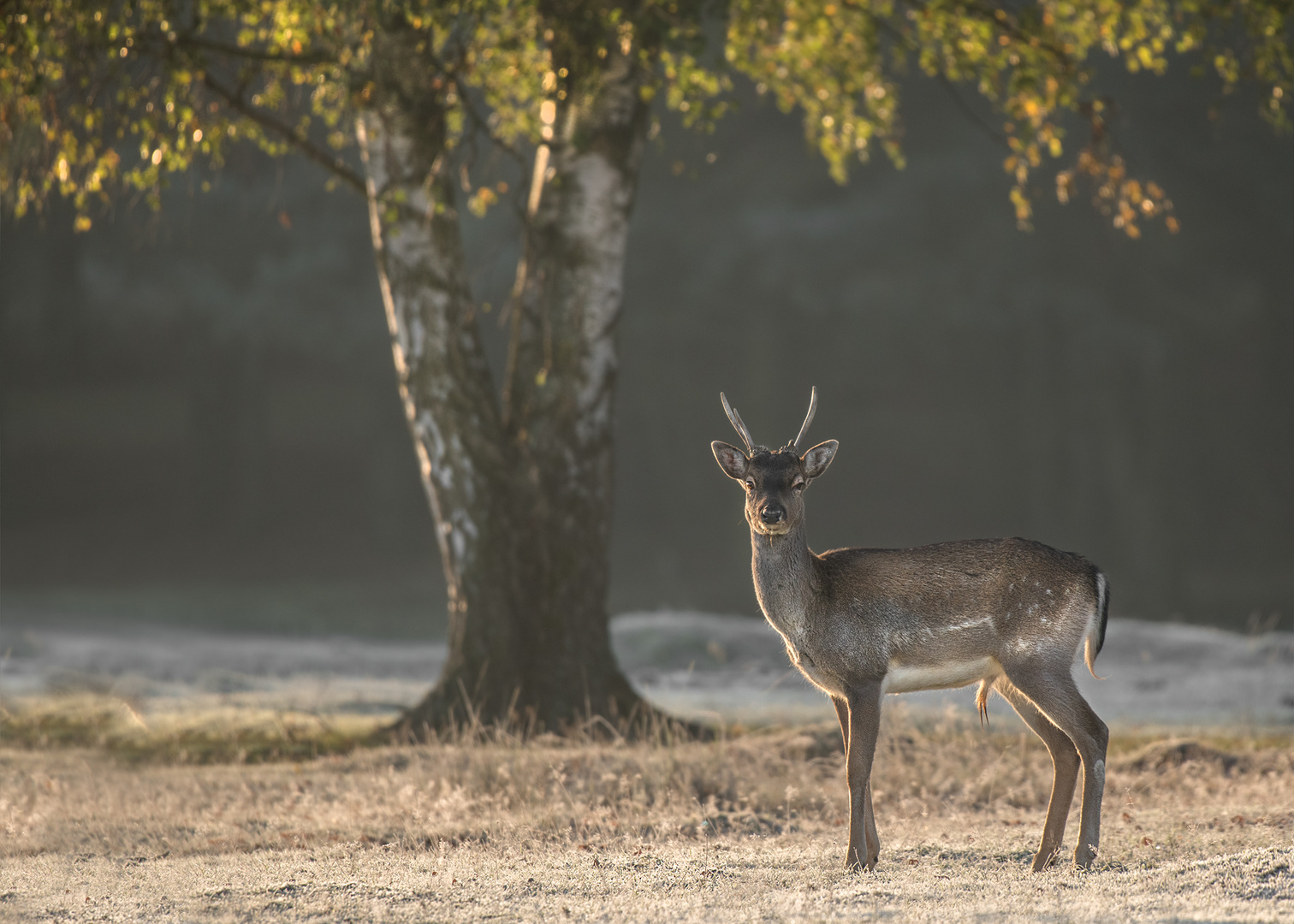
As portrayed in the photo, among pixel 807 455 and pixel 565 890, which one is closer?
pixel 565 890

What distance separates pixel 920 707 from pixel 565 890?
18.8ft

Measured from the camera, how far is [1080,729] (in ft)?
21.7

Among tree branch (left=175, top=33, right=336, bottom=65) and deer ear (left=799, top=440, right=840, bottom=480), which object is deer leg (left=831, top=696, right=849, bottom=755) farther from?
tree branch (left=175, top=33, right=336, bottom=65)

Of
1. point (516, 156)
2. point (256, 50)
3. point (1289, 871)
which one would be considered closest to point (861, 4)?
point (516, 156)

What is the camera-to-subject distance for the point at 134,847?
8.21 metres

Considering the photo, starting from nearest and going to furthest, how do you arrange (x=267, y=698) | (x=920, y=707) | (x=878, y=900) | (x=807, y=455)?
(x=878, y=900)
(x=807, y=455)
(x=920, y=707)
(x=267, y=698)

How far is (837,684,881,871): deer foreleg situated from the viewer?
663 centimetres

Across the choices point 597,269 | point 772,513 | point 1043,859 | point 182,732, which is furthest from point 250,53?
point 1043,859

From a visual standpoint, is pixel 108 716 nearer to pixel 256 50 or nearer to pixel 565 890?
pixel 256 50

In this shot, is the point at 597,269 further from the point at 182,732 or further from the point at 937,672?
the point at 937,672

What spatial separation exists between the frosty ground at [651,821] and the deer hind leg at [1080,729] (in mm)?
246

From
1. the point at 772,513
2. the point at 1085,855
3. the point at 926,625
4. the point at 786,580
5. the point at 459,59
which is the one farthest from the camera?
the point at 459,59

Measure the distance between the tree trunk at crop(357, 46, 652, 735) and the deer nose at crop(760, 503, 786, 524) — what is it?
504 cm

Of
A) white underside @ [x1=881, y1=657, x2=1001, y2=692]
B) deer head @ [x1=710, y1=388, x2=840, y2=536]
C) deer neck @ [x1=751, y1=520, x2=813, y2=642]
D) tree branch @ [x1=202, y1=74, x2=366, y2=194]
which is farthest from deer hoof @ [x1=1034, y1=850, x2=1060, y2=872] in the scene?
tree branch @ [x1=202, y1=74, x2=366, y2=194]
